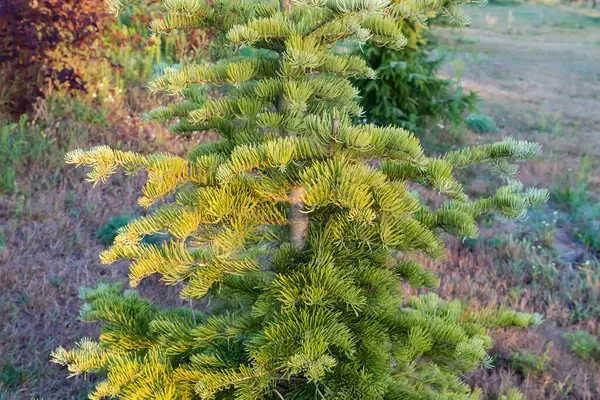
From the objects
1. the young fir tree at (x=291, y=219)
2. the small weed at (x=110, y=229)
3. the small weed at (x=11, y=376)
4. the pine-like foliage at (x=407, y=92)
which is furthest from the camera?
the pine-like foliage at (x=407, y=92)

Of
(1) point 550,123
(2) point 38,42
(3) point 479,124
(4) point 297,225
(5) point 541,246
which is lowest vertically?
(1) point 550,123

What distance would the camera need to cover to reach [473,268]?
534 centimetres

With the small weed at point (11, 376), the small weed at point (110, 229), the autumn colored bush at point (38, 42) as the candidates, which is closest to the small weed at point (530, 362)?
the small weed at point (11, 376)

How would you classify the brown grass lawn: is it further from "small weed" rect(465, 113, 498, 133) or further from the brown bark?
the brown bark

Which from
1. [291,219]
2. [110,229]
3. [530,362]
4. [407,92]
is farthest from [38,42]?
[530,362]

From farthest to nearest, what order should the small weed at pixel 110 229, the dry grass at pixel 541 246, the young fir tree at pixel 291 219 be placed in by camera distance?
the small weed at pixel 110 229 < the dry grass at pixel 541 246 < the young fir tree at pixel 291 219

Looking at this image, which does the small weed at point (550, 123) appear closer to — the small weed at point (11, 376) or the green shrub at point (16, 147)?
the green shrub at point (16, 147)

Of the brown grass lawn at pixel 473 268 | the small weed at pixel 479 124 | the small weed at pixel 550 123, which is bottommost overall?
the small weed at pixel 550 123

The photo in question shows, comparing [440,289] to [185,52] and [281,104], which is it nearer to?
[281,104]

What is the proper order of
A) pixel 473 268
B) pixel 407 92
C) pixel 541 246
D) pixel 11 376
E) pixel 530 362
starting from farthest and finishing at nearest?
pixel 407 92 → pixel 541 246 → pixel 473 268 → pixel 530 362 → pixel 11 376

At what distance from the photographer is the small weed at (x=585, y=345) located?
4.07 meters

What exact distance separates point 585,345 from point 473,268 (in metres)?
1.36

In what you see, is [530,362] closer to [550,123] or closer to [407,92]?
[407,92]

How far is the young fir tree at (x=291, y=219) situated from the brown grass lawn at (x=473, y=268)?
1.95 meters
